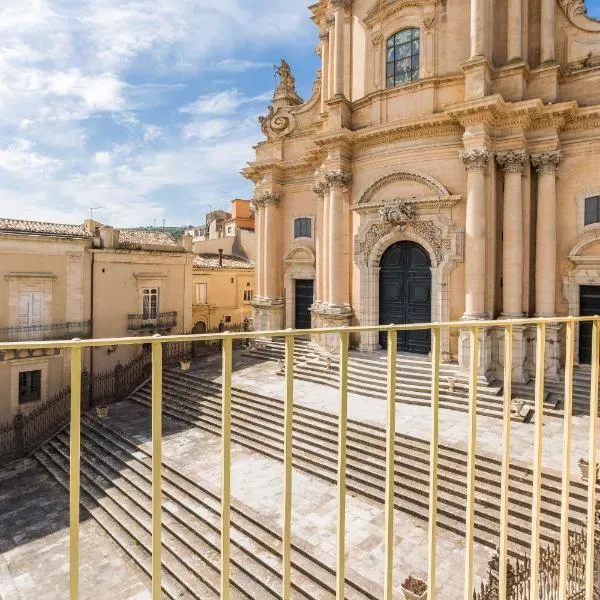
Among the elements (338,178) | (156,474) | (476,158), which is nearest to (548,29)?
(476,158)

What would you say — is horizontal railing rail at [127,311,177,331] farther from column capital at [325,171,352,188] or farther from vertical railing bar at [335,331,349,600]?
vertical railing bar at [335,331,349,600]

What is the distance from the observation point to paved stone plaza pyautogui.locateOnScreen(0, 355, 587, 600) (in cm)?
739

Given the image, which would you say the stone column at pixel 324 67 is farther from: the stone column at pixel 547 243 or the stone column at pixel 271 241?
the stone column at pixel 547 243

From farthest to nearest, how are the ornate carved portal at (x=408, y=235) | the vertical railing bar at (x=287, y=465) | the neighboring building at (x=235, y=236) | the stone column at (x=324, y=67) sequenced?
the neighboring building at (x=235, y=236)
the stone column at (x=324, y=67)
the ornate carved portal at (x=408, y=235)
the vertical railing bar at (x=287, y=465)

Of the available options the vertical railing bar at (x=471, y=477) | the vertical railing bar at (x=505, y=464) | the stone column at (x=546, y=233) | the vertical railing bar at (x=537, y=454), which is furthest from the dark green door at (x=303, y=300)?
the vertical railing bar at (x=471, y=477)

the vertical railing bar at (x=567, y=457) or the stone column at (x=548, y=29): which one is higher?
the stone column at (x=548, y=29)

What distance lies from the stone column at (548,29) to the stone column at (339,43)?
24.0 ft

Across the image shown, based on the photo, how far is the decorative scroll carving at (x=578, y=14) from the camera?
1409 centimetres

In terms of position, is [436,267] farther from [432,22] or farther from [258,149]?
[258,149]

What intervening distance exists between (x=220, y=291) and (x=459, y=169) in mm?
20056

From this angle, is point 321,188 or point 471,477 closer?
point 471,477

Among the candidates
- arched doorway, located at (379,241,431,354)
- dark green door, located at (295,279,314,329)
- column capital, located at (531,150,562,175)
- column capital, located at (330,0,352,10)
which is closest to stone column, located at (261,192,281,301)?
dark green door, located at (295,279,314,329)

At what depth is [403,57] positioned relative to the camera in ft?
54.3

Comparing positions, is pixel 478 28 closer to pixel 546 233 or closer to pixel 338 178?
pixel 338 178
